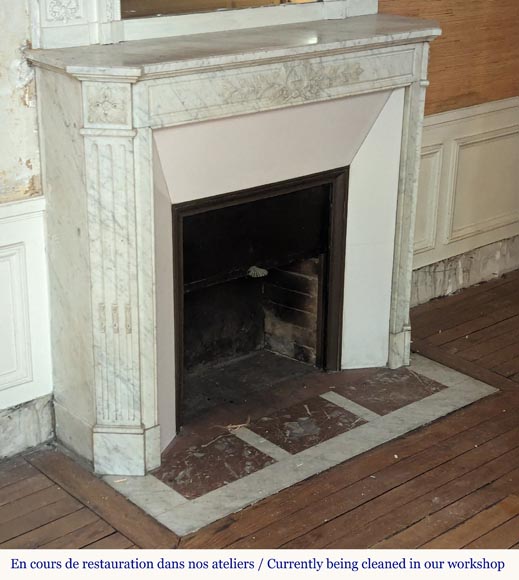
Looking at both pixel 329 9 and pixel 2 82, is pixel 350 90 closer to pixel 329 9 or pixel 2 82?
pixel 329 9

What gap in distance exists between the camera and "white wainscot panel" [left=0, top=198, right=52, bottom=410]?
3.56 m

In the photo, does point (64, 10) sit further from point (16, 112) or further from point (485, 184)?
point (485, 184)

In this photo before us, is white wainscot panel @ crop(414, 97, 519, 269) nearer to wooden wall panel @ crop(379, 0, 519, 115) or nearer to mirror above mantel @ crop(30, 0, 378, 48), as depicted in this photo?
wooden wall panel @ crop(379, 0, 519, 115)

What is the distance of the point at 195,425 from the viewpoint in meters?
4.04

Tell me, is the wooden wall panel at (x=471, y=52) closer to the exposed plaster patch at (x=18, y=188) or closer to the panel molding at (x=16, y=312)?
the exposed plaster patch at (x=18, y=188)

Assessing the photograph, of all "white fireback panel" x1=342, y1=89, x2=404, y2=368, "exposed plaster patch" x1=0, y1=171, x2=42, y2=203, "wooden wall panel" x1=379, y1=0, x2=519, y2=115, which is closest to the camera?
"exposed plaster patch" x1=0, y1=171, x2=42, y2=203

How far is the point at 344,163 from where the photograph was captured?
4.18 metres

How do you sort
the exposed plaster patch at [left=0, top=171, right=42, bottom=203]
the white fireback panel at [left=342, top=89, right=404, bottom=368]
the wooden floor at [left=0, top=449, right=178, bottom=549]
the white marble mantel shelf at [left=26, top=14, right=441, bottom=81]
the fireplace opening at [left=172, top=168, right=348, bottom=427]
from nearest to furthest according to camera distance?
the white marble mantel shelf at [left=26, top=14, right=441, bottom=81] < the wooden floor at [left=0, top=449, right=178, bottom=549] < the exposed plaster patch at [left=0, top=171, right=42, bottom=203] < the fireplace opening at [left=172, top=168, right=348, bottom=427] < the white fireback panel at [left=342, top=89, right=404, bottom=368]

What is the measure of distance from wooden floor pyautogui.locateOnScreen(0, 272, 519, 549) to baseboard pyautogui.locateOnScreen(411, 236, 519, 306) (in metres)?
1.11

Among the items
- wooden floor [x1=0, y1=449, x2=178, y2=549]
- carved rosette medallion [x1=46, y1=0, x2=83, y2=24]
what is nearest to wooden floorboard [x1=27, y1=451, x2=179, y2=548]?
wooden floor [x1=0, y1=449, x2=178, y2=549]

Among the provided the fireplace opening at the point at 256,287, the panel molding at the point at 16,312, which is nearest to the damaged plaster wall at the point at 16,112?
the panel molding at the point at 16,312

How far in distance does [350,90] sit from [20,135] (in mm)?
1251

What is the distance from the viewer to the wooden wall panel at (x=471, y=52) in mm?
4793

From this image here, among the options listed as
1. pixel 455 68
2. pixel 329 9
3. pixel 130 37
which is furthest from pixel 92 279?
pixel 455 68
